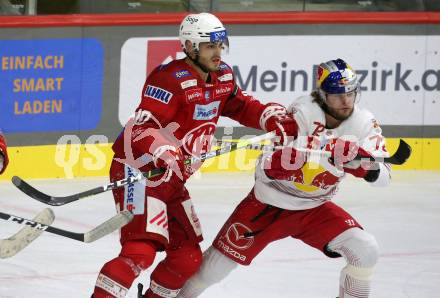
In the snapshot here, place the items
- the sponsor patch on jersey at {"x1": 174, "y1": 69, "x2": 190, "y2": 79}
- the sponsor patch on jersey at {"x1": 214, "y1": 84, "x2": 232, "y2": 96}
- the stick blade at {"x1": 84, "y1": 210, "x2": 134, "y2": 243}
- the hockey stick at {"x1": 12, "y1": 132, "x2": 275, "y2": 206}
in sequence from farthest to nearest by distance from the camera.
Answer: the sponsor patch on jersey at {"x1": 214, "y1": 84, "x2": 232, "y2": 96} → the sponsor patch on jersey at {"x1": 174, "y1": 69, "x2": 190, "y2": 79} → the hockey stick at {"x1": 12, "y1": 132, "x2": 275, "y2": 206} → the stick blade at {"x1": 84, "y1": 210, "x2": 134, "y2": 243}

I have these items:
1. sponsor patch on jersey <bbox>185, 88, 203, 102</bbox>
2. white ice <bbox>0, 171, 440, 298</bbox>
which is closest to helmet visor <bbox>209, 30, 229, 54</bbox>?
sponsor patch on jersey <bbox>185, 88, 203, 102</bbox>

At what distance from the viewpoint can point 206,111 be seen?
5.25m

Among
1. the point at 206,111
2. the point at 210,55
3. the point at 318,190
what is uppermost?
the point at 210,55

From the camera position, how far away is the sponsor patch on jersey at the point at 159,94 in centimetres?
509

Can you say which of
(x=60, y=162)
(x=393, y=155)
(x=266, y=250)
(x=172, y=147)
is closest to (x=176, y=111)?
(x=172, y=147)

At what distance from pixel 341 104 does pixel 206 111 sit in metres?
0.63

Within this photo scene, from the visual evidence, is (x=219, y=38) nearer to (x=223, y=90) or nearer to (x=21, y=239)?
(x=223, y=90)

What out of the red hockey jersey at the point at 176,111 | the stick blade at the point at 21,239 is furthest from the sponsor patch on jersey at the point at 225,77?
the stick blade at the point at 21,239

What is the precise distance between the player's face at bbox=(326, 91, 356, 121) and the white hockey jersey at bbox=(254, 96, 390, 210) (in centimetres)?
4

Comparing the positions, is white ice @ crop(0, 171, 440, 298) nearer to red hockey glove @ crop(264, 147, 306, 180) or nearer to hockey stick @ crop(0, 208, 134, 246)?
hockey stick @ crop(0, 208, 134, 246)

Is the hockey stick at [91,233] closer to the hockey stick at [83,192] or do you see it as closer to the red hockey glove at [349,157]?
the hockey stick at [83,192]

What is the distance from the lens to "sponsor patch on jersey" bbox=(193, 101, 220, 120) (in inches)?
205

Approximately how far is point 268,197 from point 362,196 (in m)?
3.00

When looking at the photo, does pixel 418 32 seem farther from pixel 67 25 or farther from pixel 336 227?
pixel 336 227
